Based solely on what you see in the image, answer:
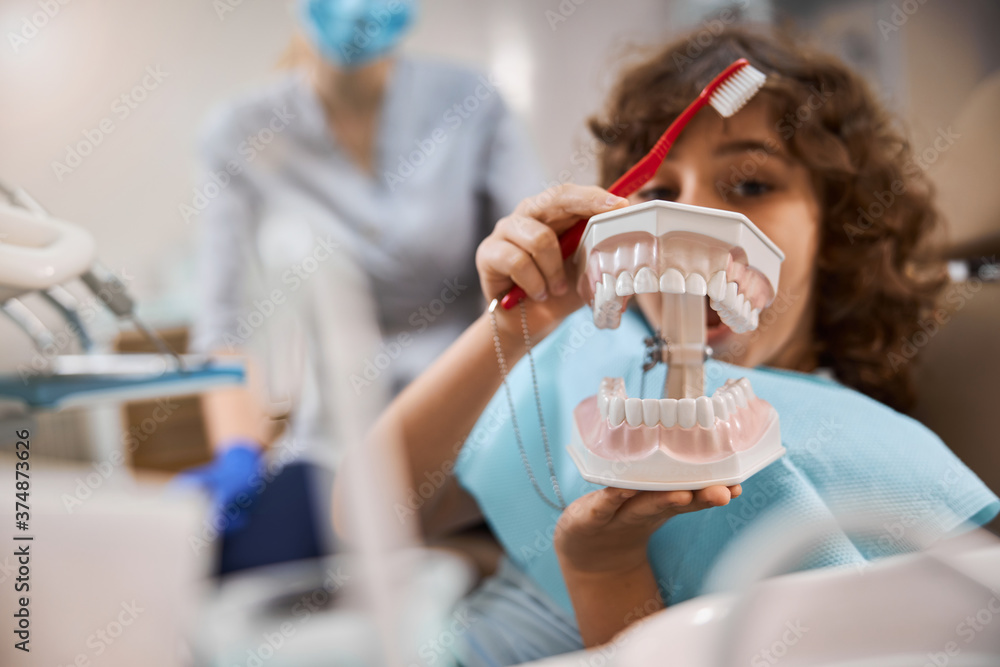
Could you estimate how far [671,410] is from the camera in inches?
11.9

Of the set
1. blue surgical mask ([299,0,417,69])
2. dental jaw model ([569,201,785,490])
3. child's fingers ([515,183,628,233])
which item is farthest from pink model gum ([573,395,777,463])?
blue surgical mask ([299,0,417,69])

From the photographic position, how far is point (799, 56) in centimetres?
45

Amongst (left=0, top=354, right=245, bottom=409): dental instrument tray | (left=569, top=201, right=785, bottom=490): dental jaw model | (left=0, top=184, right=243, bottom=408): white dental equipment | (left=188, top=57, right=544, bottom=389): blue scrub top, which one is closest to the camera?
(left=569, top=201, right=785, bottom=490): dental jaw model

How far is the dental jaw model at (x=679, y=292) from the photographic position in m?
0.28

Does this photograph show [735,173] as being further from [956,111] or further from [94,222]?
[94,222]

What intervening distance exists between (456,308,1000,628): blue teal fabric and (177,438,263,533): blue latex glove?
388 mm

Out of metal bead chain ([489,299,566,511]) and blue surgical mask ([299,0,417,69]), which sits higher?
blue surgical mask ([299,0,417,69])

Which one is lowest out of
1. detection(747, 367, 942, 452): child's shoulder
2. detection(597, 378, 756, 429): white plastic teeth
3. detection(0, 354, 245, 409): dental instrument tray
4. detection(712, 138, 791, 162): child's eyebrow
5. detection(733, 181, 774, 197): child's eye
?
detection(0, 354, 245, 409): dental instrument tray

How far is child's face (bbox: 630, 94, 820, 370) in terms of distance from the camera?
0.39 meters

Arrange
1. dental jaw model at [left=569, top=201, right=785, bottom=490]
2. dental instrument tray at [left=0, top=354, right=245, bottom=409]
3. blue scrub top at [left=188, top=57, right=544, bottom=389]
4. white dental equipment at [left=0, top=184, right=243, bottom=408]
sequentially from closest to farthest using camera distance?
1. dental jaw model at [left=569, top=201, right=785, bottom=490]
2. white dental equipment at [left=0, top=184, right=243, bottom=408]
3. dental instrument tray at [left=0, top=354, right=245, bottom=409]
4. blue scrub top at [left=188, top=57, right=544, bottom=389]

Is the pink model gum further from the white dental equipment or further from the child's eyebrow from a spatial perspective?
the white dental equipment

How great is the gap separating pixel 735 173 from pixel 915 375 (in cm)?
29

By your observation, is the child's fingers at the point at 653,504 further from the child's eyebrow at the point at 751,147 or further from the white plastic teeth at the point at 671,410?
the child's eyebrow at the point at 751,147

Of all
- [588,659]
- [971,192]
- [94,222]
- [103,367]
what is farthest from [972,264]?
[94,222]
